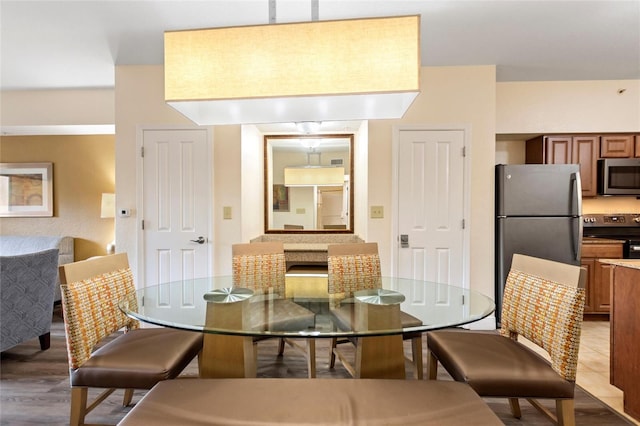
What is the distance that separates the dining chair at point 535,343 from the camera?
1.30 meters

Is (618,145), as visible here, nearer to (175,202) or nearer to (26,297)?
(175,202)

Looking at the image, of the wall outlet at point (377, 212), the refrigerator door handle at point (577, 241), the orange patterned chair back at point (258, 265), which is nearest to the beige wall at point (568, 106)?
the refrigerator door handle at point (577, 241)

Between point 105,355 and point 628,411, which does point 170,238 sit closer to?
point 105,355

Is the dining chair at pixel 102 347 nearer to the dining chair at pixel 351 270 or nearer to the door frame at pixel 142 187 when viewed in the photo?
the dining chair at pixel 351 270

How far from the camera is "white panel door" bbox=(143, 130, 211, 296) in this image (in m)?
3.19

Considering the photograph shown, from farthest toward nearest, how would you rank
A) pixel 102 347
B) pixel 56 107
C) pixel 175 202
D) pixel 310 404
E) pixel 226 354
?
pixel 56 107
pixel 175 202
pixel 226 354
pixel 102 347
pixel 310 404

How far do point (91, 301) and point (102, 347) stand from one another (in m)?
0.23

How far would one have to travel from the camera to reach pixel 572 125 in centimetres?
344

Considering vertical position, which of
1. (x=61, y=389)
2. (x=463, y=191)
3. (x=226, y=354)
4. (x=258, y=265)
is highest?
(x=463, y=191)

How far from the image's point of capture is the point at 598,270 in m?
3.21

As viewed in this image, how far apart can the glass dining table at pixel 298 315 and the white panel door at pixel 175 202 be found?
3.82 feet

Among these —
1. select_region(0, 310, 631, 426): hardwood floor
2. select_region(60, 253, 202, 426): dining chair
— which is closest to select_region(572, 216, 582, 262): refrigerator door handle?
select_region(0, 310, 631, 426): hardwood floor

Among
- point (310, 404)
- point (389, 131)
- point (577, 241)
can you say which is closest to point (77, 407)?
point (310, 404)

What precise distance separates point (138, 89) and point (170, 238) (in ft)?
5.00
